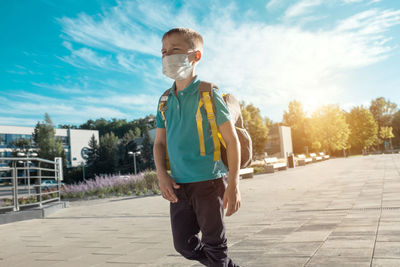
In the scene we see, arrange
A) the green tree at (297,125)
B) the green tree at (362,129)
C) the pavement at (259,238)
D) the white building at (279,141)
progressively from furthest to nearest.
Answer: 1. the green tree at (297,125)
2. the white building at (279,141)
3. the green tree at (362,129)
4. the pavement at (259,238)

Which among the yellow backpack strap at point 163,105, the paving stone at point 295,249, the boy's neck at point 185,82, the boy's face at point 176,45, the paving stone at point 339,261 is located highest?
the boy's face at point 176,45

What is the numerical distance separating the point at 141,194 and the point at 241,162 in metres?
10.5

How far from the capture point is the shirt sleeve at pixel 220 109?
6.10 feet

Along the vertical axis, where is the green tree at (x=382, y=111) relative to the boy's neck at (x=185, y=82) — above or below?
above

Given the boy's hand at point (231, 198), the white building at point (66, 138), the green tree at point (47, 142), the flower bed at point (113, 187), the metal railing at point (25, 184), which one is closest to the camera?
the boy's hand at point (231, 198)

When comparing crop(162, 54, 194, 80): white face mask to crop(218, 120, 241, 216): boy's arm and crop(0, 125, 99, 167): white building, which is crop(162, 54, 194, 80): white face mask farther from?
crop(0, 125, 99, 167): white building

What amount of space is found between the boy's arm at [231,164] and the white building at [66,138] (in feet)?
224

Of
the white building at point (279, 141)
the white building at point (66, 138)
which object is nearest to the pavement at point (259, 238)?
the white building at point (279, 141)

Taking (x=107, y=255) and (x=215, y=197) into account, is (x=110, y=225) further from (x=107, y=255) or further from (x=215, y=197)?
(x=215, y=197)

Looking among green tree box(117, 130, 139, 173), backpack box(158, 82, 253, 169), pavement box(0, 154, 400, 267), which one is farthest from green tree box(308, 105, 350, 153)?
backpack box(158, 82, 253, 169)

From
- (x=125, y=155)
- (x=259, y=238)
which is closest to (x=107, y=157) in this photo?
(x=125, y=155)

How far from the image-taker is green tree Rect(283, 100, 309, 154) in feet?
188

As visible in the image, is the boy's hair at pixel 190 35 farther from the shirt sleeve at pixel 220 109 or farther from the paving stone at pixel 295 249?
the paving stone at pixel 295 249

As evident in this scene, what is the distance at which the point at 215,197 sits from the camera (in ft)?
5.99
